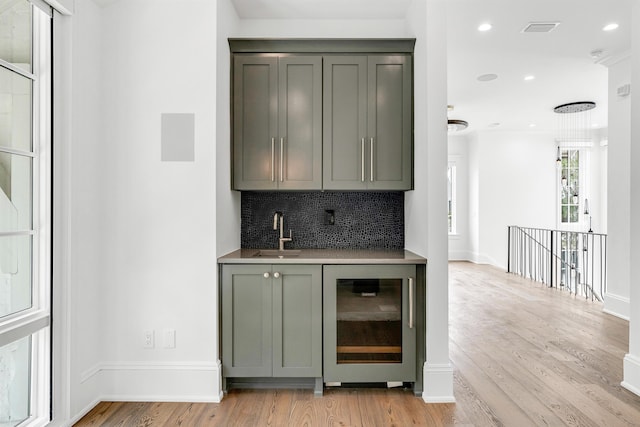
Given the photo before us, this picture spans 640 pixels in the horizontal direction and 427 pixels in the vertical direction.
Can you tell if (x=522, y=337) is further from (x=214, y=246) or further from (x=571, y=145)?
(x=571, y=145)

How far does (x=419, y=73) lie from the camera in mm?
2721

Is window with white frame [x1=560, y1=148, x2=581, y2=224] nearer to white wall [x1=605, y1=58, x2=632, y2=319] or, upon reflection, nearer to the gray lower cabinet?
white wall [x1=605, y1=58, x2=632, y2=319]

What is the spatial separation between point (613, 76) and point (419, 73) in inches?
137

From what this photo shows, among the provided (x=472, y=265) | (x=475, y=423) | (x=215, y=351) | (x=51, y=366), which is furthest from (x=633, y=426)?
(x=472, y=265)

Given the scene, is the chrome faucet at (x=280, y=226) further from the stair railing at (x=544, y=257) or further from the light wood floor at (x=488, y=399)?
the stair railing at (x=544, y=257)

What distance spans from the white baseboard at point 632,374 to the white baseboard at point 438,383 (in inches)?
50.3

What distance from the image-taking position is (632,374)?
103 inches

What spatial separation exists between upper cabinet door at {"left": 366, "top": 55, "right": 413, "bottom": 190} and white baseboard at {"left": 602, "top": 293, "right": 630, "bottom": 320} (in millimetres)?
3459

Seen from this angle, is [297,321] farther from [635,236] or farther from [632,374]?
[635,236]

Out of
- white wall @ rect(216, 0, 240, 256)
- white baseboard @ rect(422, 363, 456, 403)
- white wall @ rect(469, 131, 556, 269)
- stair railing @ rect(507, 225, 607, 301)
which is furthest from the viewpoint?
white wall @ rect(469, 131, 556, 269)

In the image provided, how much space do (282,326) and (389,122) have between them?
1.69m

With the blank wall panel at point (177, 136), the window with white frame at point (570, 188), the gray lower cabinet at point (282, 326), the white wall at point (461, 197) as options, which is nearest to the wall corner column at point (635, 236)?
the gray lower cabinet at point (282, 326)

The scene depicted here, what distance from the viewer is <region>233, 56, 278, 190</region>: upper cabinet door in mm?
2859

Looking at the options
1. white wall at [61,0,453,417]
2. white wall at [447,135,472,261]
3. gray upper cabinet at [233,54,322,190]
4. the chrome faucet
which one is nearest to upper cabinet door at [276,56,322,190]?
gray upper cabinet at [233,54,322,190]
